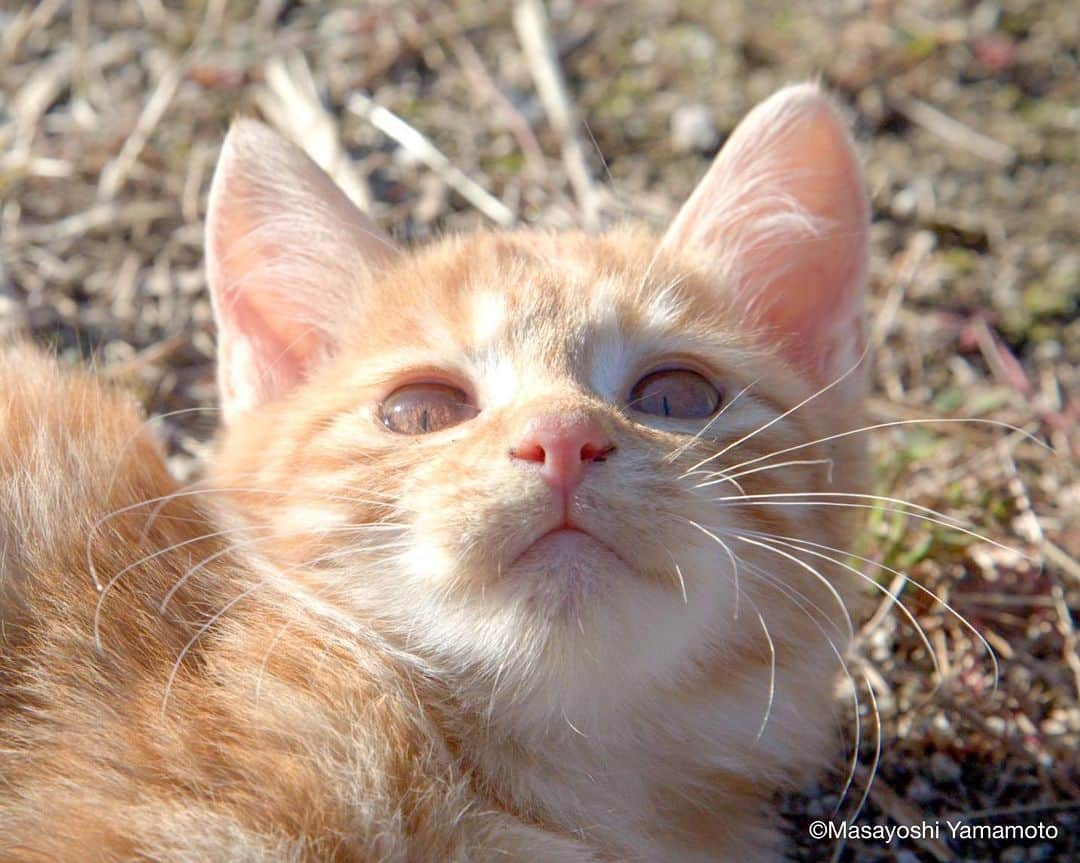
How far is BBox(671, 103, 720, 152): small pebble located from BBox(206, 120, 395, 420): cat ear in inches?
64.2

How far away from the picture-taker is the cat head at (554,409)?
1.52 metres

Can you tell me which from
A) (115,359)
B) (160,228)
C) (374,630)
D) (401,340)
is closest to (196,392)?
(115,359)

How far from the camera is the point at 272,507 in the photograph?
1.84m

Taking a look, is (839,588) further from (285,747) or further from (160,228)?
(160,228)

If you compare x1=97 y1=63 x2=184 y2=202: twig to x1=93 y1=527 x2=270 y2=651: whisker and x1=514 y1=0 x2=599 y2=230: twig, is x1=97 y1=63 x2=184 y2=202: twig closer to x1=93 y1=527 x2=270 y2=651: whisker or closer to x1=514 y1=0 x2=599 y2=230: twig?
x1=514 y1=0 x2=599 y2=230: twig

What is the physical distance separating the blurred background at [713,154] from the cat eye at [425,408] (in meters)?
0.69

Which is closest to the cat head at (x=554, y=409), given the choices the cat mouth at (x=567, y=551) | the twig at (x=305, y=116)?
the cat mouth at (x=567, y=551)

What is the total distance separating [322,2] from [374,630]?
9.55ft

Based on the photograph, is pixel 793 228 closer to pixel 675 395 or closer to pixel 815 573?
pixel 675 395

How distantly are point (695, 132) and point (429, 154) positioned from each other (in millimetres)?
845

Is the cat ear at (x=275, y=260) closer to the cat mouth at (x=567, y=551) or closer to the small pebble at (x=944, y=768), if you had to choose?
the cat mouth at (x=567, y=551)

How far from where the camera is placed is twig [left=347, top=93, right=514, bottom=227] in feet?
10.6

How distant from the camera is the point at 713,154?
11.6 ft

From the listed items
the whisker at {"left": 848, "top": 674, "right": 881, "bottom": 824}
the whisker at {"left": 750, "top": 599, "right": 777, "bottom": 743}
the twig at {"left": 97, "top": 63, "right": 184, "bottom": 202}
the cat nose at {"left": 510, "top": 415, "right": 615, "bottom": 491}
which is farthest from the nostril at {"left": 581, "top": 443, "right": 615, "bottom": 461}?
the twig at {"left": 97, "top": 63, "right": 184, "bottom": 202}
